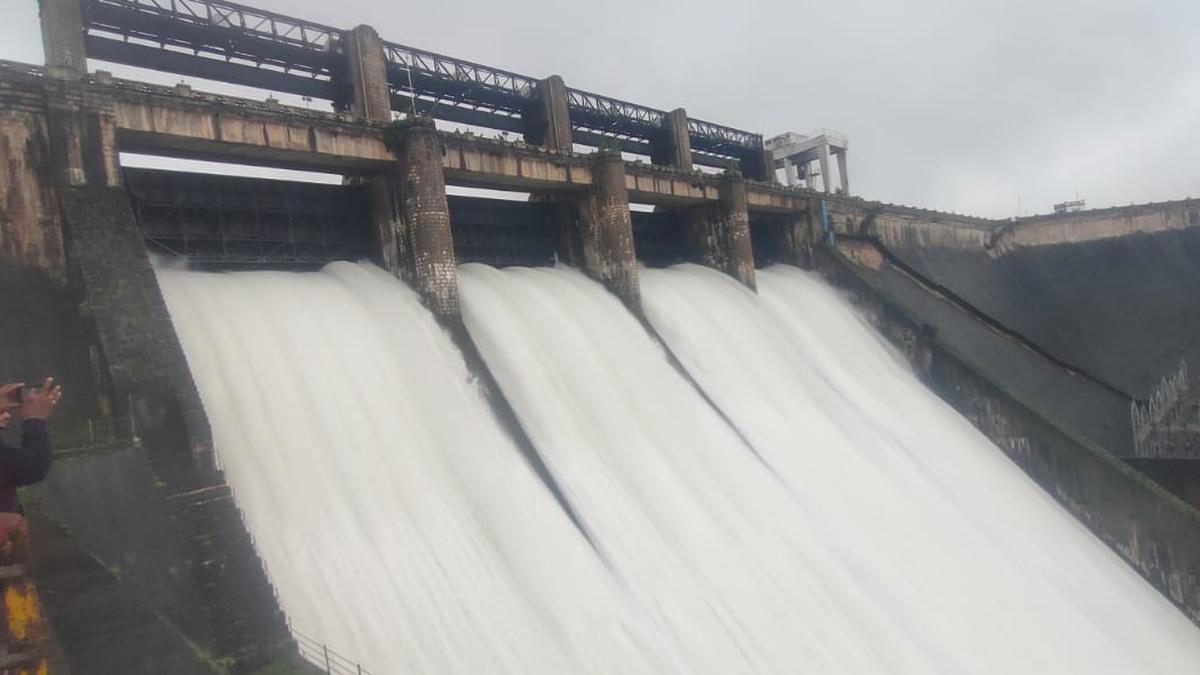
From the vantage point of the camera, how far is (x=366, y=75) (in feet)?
52.7

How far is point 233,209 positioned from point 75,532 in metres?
8.13

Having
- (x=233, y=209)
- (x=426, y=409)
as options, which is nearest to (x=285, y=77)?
(x=233, y=209)

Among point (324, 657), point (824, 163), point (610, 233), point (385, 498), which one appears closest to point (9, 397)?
point (324, 657)

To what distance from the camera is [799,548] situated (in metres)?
12.0

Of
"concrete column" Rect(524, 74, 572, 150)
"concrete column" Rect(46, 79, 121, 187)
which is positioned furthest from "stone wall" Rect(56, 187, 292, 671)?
"concrete column" Rect(524, 74, 572, 150)

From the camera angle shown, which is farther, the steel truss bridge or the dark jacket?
the steel truss bridge

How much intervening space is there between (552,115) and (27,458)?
18209mm

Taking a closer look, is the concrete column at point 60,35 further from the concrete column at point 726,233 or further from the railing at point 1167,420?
the railing at point 1167,420

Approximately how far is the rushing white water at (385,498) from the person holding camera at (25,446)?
4467mm

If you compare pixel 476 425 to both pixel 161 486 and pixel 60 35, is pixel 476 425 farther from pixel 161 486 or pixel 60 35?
pixel 60 35

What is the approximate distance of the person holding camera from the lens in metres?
3.54

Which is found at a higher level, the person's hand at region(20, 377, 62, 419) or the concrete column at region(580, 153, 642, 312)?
the concrete column at region(580, 153, 642, 312)

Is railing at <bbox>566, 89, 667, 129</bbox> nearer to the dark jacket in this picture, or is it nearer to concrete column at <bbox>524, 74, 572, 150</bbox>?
concrete column at <bbox>524, 74, 572, 150</bbox>

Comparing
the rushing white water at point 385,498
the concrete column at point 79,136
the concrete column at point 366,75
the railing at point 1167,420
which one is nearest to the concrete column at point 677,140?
the concrete column at point 366,75
